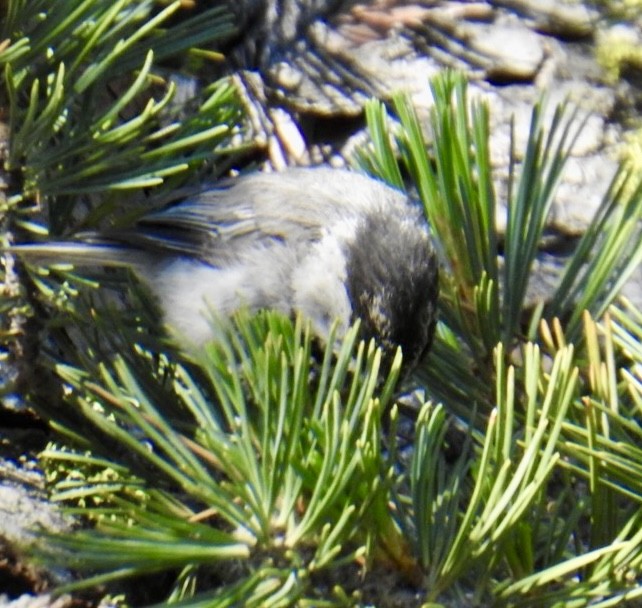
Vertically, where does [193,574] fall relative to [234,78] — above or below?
below

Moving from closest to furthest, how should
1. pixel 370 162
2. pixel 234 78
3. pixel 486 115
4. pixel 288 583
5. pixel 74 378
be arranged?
1. pixel 288 583
2. pixel 74 378
3. pixel 486 115
4. pixel 370 162
5. pixel 234 78

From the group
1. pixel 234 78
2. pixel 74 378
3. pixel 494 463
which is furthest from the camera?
pixel 234 78

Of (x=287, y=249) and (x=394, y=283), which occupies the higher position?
(x=394, y=283)

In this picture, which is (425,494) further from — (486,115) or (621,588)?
(486,115)

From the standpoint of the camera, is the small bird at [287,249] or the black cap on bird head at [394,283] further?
the small bird at [287,249]

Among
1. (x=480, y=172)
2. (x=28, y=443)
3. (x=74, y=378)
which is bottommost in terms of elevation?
(x=28, y=443)

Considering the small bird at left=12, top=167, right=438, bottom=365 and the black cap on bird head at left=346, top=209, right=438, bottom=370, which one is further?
the small bird at left=12, top=167, right=438, bottom=365

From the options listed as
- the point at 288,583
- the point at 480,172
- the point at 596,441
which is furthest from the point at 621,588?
the point at 480,172

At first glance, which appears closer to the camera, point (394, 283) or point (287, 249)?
point (394, 283)
